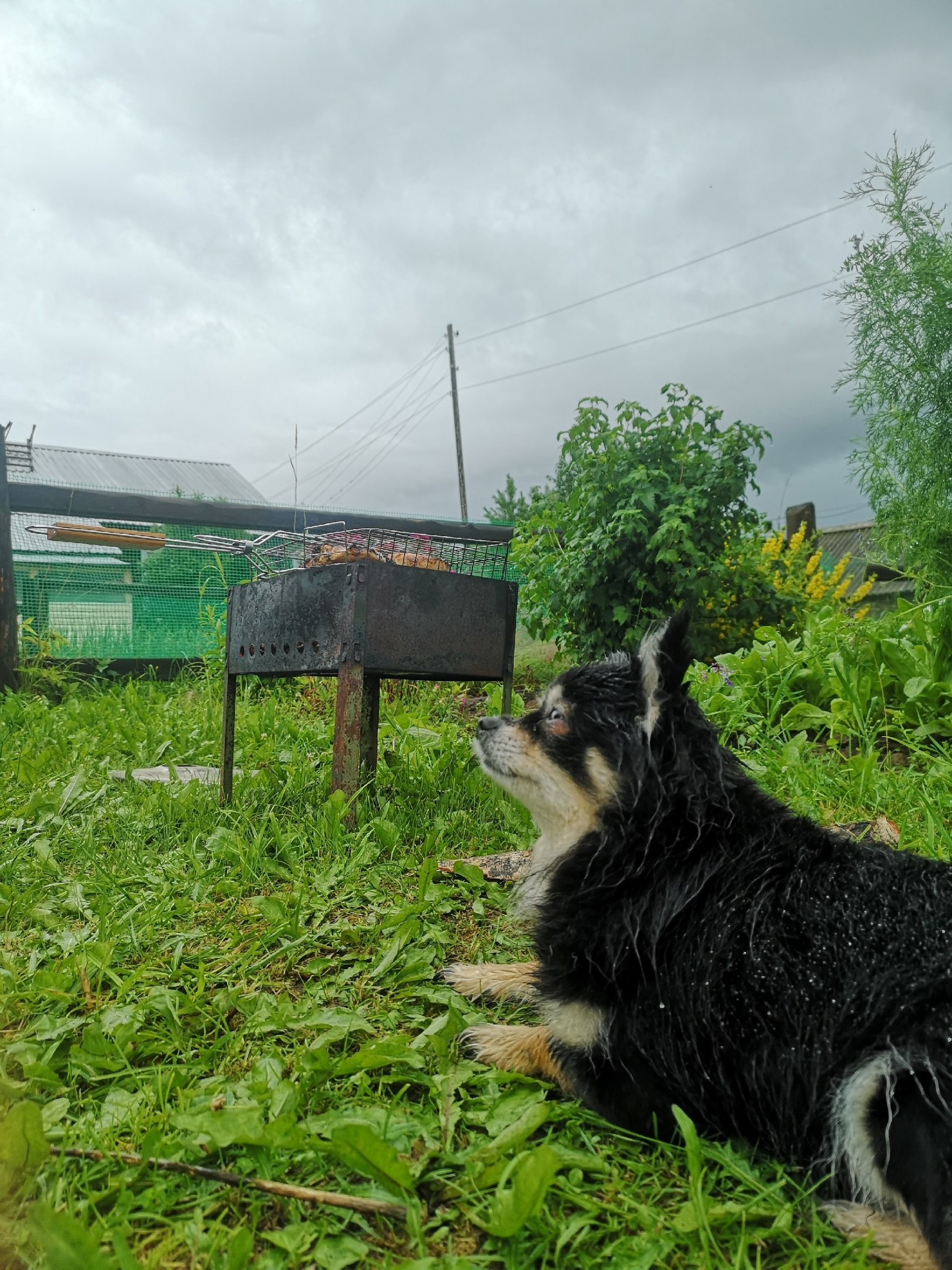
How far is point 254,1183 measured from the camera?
5.27 feet

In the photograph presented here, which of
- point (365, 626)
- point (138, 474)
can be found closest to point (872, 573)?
point (365, 626)

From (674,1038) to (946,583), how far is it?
4347mm

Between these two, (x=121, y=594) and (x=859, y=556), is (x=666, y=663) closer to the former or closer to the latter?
(x=121, y=594)

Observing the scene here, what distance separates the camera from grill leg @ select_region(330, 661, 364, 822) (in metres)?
3.52

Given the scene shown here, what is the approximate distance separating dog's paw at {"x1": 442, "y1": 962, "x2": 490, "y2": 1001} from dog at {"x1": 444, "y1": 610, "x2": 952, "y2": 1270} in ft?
1.03

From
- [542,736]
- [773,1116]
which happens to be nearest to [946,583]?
[542,736]

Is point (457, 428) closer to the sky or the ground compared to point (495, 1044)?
closer to the sky

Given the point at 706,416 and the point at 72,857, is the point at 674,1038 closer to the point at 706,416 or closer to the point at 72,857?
the point at 72,857

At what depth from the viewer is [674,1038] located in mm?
1769

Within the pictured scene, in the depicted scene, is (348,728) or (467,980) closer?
(467,980)

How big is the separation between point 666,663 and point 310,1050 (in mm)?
1306

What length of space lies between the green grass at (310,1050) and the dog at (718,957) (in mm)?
124

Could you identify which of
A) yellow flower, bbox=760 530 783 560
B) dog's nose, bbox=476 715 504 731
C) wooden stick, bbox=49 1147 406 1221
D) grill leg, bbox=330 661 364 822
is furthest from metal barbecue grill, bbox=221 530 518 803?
yellow flower, bbox=760 530 783 560

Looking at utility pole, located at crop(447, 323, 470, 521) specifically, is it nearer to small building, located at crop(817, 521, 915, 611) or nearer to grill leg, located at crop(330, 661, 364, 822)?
small building, located at crop(817, 521, 915, 611)
